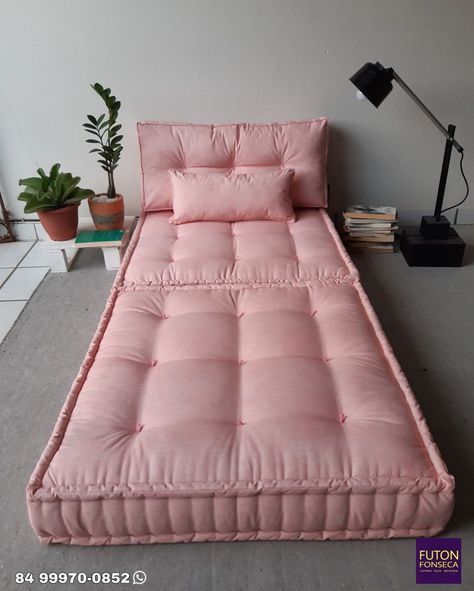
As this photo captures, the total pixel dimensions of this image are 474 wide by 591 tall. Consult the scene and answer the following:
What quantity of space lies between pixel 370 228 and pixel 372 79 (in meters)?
0.74

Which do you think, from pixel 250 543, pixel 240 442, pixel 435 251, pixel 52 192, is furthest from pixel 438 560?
pixel 52 192

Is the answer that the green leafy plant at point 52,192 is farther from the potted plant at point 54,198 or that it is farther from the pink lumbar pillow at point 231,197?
the pink lumbar pillow at point 231,197

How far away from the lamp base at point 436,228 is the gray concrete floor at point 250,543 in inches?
7.3

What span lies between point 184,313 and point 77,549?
0.75 metres

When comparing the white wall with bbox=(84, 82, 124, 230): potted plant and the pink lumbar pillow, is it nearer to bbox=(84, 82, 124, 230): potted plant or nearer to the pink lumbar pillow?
bbox=(84, 82, 124, 230): potted plant

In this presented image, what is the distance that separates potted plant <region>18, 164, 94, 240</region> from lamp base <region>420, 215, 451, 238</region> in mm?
1678

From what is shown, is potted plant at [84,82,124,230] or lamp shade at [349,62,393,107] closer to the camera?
lamp shade at [349,62,393,107]

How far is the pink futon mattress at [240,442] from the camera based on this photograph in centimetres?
113

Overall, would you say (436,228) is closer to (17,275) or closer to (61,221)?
(61,221)

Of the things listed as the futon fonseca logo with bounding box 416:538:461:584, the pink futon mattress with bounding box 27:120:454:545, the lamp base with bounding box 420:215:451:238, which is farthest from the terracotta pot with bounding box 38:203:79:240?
the futon fonseca logo with bounding box 416:538:461:584

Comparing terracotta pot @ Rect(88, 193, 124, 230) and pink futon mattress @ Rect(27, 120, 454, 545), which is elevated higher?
terracotta pot @ Rect(88, 193, 124, 230)

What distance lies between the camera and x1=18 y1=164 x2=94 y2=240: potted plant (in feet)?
7.51

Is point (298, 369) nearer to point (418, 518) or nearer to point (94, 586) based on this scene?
point (418, 518)

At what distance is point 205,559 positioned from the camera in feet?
3.96
